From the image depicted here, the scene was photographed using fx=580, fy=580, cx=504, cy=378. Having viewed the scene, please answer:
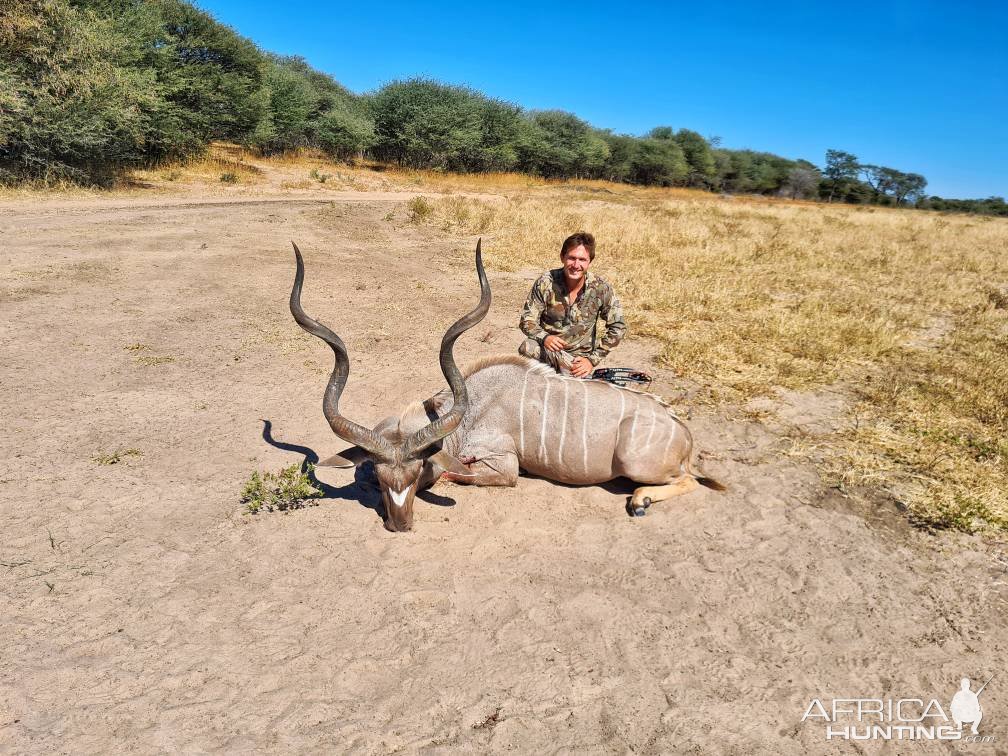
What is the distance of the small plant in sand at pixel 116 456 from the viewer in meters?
4.44

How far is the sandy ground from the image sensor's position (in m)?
2.59

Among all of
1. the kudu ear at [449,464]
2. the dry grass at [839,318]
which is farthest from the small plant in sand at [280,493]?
the dry grass at [839,318]

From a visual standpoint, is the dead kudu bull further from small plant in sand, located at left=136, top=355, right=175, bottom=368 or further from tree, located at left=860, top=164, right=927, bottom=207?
tree, located at left=860, top=164, right=927, bottom=207

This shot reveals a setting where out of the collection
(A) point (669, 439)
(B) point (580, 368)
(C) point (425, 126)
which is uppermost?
(C) point (425, 126)

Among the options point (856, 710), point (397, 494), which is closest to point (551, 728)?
point (856, 710)

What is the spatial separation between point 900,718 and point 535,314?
3858 mm

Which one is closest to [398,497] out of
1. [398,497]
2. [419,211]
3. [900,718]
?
[398,497]

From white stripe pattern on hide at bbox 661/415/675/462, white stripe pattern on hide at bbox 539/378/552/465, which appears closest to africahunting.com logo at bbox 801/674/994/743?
white stripe pattern on hide at bbox 661/415/675/462

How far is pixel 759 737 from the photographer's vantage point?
257cm

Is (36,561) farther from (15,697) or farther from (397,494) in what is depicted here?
(397,494)

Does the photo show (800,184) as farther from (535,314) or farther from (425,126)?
(535,314)

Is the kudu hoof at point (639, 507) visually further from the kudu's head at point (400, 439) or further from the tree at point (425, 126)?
the tree at point (425, 126)

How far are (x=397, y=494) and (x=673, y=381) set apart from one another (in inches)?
150

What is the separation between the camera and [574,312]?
17.8 ft
